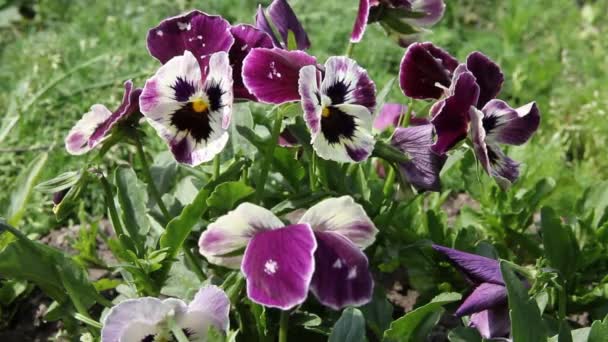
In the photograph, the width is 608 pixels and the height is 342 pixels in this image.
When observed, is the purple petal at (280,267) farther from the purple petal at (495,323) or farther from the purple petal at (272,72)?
the purple petal at (495,323)

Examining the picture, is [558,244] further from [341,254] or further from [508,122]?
[341,254]

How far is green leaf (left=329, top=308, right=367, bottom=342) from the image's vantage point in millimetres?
1365

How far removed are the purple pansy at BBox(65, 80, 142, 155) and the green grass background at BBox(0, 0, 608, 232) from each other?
32.0 inches

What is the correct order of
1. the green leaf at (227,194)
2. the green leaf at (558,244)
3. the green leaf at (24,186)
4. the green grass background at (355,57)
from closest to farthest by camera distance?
the green leaf at (227,194) < the green leaf at (558,244) < the green leaf at (24,186) < the green grass background at (355,57)

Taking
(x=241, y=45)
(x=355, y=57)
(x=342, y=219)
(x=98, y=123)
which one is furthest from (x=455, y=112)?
(x=355, y=57)

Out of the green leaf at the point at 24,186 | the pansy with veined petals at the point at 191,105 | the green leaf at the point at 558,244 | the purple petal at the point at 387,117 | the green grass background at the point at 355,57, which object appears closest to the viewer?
the pansy with veined petals at the point at 191,105

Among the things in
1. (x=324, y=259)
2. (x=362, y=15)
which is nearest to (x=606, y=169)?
(x=362, y=15)

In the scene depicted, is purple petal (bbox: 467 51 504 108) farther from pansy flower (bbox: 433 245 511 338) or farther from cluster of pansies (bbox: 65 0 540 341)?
pansy flower (bbox: 433 245 511 338)

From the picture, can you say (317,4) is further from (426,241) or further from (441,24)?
(426,241)

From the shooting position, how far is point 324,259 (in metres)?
1.25

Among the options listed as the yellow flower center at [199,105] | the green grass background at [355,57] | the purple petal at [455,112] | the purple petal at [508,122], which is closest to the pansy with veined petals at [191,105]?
the yellow flower center at [199,105]

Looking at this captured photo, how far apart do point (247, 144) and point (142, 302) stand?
1.68 feet

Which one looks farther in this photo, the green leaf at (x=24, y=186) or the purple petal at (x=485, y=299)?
the green leaf at (x=24, y=186)

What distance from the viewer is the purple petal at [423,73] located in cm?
142
